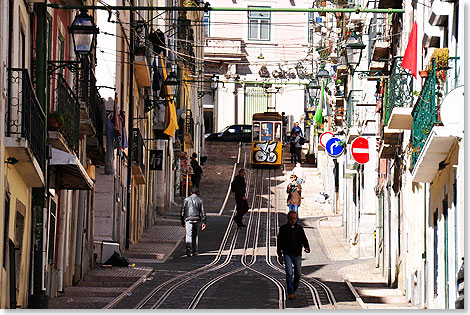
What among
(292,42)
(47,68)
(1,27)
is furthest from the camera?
(292,42)

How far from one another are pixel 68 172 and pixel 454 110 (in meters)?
8.21

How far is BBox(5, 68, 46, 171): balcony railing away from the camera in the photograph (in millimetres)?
17531

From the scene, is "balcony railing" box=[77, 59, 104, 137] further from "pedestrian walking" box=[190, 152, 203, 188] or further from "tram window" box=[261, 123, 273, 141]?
"tram window" box=[261, 123, 273, 141]

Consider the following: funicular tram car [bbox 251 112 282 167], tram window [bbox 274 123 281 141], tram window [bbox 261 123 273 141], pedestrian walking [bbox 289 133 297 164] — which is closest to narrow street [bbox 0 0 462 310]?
pedestrian walking [bbox 289 133 297 164]

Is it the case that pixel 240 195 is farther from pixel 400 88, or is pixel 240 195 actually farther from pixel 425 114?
pixel 425 114

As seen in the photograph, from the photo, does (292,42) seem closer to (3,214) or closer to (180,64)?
(180,64)

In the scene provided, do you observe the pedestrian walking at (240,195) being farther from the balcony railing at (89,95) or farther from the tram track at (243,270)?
the balcony railing at (89,95)

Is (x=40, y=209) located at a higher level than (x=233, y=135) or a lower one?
higher

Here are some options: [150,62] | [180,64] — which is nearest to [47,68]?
[150,62]

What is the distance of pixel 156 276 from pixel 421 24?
7.55 m

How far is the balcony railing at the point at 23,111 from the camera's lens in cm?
1753

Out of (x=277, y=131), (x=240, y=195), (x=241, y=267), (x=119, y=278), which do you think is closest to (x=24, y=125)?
(x=119, y=278)

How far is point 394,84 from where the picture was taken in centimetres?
2338

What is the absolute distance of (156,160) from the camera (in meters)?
40.1
